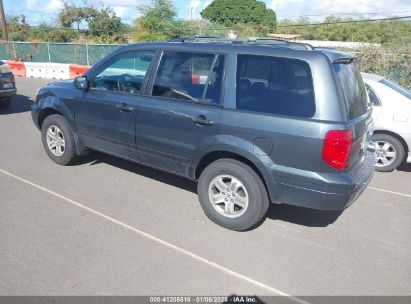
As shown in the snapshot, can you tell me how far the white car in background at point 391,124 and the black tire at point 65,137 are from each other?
473 centimetres

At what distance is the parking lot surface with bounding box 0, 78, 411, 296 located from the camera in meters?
3.07

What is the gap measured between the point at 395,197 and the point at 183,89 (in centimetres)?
325

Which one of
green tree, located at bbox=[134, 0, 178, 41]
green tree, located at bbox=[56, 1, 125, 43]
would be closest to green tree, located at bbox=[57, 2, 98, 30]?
green tree, located at bbox=[56, 1, 125, 43]

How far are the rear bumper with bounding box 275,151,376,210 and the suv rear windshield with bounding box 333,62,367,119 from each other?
59 cm

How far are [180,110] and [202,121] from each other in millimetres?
325

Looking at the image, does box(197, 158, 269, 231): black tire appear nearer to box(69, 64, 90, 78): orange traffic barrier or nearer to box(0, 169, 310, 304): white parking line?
box(0, 169, 310, 304): white parking line

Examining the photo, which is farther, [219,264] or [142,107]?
[142,107]

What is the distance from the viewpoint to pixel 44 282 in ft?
9.86

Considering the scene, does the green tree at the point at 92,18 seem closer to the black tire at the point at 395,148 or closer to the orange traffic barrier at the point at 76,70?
the orange traffic barrier at the point at 76,70

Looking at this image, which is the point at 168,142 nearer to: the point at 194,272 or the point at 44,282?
the point at 194,272

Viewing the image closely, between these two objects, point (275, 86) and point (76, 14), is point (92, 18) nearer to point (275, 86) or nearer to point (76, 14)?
point (76, 14)

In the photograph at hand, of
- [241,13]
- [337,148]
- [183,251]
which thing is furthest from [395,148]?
[241,13]

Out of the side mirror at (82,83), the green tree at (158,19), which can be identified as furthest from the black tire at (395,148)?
the green tree at (158,19)

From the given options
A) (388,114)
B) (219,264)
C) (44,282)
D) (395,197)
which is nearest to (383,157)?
(388,114)
